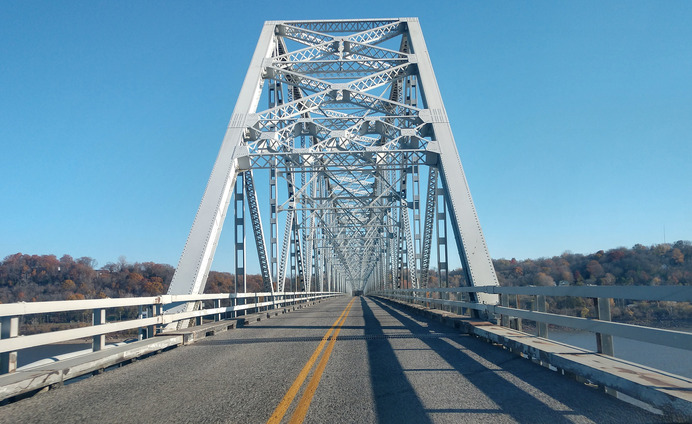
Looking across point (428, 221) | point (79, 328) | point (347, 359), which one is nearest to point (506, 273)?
point (428, 221)

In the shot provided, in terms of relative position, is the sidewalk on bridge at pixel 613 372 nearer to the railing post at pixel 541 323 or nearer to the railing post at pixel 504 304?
the railing post at pixel 541 323

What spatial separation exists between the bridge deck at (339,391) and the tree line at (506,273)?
1.96 m

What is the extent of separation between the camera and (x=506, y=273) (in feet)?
61.8

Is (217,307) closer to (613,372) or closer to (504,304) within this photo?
(504,304)

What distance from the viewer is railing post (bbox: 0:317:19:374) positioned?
5594 mm

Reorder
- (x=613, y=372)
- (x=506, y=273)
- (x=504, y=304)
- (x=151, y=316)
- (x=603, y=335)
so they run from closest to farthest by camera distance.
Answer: (x=613, y=372) < (x=603, y=335) < (x=151, y=316) < (x=504, y=304) < (x=506, y=273)

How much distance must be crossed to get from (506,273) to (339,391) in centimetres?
1430

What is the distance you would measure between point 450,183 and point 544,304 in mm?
9116

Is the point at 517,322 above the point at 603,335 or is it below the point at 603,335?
below

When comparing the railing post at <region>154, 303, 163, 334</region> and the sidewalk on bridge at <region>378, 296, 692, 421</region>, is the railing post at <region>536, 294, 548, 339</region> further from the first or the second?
the railing post at <region>154, 303, 163, 334</region>

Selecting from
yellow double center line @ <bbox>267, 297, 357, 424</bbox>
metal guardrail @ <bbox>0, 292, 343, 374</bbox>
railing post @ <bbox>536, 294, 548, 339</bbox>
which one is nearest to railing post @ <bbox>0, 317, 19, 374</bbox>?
metal guardrail @ <bbox>0, 292, 343, 374</bbox>

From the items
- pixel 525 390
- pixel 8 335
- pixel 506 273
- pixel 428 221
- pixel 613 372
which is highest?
pixel 428 221

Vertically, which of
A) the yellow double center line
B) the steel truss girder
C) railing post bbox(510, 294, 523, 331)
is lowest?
the yellow double center line

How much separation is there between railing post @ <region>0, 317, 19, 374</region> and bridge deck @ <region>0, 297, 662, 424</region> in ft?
1.56
